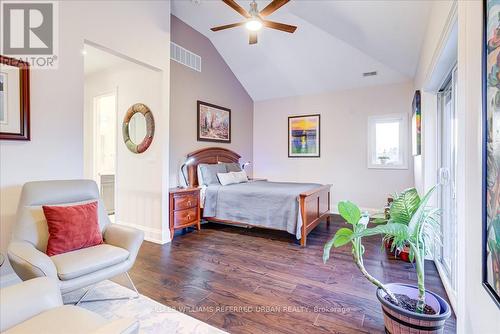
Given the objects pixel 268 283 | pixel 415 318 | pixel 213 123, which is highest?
pixel 213 123

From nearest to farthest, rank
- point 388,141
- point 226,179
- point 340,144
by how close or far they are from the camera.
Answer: point 226,179
point 388,141
point 340,144

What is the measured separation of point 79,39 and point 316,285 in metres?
3.45

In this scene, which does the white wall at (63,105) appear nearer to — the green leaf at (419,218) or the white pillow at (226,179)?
the white pillow at (226,179)

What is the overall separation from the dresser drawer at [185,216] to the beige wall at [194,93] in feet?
2.02

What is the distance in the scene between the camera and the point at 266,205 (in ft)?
12.5

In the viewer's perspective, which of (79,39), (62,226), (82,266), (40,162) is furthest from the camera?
(79,39)

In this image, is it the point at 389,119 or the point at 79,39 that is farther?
the point at 389,119

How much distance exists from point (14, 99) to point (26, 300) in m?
1.91

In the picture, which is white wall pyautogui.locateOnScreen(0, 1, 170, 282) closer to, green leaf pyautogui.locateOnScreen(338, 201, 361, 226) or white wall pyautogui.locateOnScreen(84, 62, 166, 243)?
white wall pyautogui.locateOnScreen(84, 62, 166, 243)

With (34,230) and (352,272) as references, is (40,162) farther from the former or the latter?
(352,272)

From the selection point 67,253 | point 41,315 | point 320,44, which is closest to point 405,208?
point 41,315

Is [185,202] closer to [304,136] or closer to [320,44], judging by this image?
[304,136]

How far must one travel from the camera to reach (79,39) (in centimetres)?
268

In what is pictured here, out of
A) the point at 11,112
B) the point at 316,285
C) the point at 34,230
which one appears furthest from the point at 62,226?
the point at 316,285
